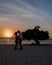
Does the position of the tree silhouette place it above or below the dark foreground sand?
above

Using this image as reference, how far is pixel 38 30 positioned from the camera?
3369 cm

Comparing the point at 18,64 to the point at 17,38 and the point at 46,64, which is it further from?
the point at 17,38

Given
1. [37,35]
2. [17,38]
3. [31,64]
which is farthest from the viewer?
[37,35]

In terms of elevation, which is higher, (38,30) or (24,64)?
(38,30)

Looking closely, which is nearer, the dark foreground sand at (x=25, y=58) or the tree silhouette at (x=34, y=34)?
the dark foreground sand at (x=25, y=58)

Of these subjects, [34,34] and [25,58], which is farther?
[34,34]

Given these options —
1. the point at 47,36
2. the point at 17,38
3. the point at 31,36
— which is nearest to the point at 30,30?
the point at 31,36

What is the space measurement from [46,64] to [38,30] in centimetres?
2247

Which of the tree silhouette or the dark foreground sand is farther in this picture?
the tree silhouette

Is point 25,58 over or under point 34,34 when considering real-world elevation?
under

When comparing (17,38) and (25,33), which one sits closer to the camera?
(17,38)

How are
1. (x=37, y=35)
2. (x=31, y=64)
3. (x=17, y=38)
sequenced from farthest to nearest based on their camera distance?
(x=37, y=35)
(x=17, y=38)
(x=31, y=64)

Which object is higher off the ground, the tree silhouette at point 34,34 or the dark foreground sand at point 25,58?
the tree silhouette at point 34,34

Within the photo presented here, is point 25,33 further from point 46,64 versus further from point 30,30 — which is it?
point 46,64
